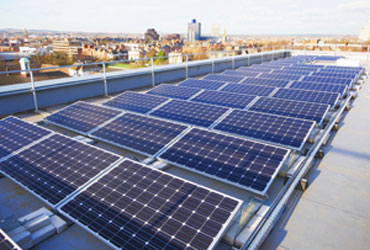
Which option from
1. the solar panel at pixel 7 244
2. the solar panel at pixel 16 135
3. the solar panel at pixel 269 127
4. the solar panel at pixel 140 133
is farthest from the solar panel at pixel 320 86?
the solar panel at pixel 7 244

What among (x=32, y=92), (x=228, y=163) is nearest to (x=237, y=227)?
(x=228, y=163)

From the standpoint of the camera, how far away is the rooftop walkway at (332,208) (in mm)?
5492

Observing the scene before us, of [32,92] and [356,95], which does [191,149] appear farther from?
[356,95]

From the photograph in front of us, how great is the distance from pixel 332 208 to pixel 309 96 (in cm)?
959

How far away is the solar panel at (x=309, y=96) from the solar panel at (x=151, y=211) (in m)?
11.0

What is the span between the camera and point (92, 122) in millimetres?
10445

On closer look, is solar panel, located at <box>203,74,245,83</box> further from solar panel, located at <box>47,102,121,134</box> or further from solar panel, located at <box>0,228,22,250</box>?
solar panel, located at <box>0,228,22,250</box>

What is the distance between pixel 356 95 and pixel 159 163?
54.8ft

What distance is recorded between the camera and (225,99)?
47.2 feet

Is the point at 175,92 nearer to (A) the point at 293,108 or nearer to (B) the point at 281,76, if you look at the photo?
(A) the point at 293,108

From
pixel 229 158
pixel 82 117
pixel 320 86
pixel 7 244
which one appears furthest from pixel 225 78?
pixel 7 244

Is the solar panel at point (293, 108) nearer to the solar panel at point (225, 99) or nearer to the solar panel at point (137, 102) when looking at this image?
the solar panel at point (225, 99)

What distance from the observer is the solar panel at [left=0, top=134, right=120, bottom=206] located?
6.23 meters

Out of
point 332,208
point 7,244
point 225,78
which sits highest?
point 225,78
